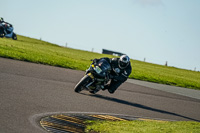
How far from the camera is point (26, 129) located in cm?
613

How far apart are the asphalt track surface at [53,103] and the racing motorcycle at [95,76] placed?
304mm

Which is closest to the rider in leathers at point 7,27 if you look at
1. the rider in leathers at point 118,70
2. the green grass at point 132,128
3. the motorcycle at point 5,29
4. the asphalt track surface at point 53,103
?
the motorcycle at point 5,29

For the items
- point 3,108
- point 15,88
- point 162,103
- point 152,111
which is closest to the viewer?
point 3,108

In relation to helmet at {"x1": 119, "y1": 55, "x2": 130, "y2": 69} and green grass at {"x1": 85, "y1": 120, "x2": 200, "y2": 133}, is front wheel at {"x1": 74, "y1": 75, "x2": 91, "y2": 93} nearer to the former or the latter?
helmet at {"x1": 119, "y1": 55, "x2": 130, "y2": 69}

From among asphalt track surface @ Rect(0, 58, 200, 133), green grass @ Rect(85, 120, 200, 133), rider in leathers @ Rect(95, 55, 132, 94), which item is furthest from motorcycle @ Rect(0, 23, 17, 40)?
green grass @ Rect(85, 120, 200, 133)

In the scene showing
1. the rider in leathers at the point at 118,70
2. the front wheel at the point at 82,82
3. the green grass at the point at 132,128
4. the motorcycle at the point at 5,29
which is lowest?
the green grass at the point at 132,128

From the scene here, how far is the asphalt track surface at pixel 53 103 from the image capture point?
22.3ft

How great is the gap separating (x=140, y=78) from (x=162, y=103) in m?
8.69

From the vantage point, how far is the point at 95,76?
10.9m

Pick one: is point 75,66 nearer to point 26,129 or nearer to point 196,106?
point 196,106

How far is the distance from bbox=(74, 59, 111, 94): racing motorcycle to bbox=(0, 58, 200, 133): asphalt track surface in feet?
1.00

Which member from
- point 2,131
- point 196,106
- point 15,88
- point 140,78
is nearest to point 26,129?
point 2,131

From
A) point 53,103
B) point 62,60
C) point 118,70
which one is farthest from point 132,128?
point 62,60

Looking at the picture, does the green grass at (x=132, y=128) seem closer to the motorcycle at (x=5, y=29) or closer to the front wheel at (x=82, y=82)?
the front wheel at (x=82, y=82)
